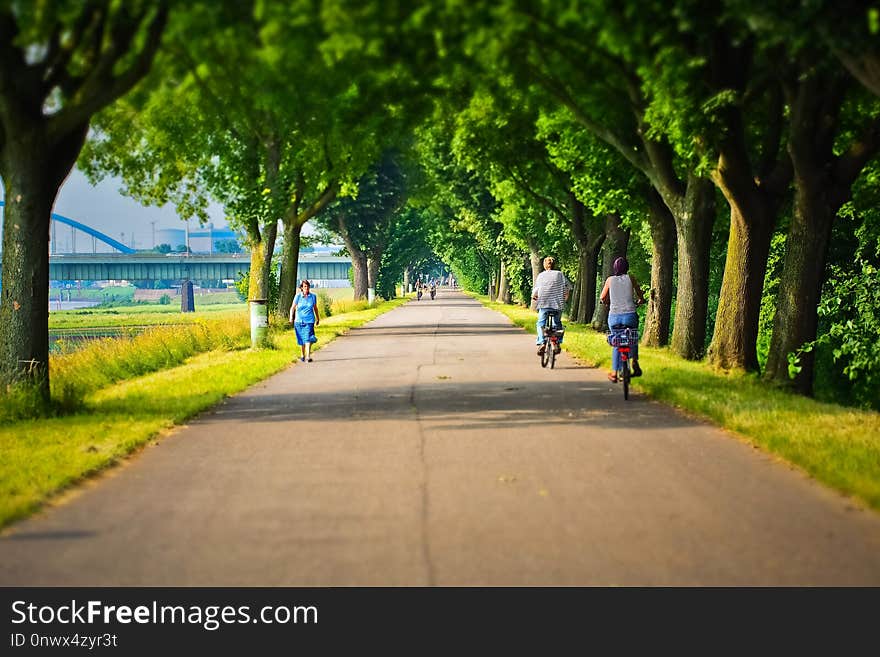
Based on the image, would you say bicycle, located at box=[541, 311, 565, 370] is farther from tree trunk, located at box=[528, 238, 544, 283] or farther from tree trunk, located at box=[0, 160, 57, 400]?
tree trunk, located at box=[528, 238, 544, 283]

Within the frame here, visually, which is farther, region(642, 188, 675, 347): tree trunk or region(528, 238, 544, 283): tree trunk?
region(528, 238, 544, 283): tree trunk

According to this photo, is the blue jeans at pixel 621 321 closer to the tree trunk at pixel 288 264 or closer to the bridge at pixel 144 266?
the tree trunk at pixel 288 264

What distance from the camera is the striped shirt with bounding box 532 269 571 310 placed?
21.2 metres

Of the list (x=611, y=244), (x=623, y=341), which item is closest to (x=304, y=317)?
(x=623, y=341)

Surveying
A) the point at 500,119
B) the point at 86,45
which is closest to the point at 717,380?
the point at 86,45

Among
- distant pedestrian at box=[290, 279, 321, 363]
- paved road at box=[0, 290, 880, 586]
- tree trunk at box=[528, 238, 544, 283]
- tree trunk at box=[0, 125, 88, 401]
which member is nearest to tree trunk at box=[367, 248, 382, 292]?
tree trunk at box=[528, 238, 544, 283]

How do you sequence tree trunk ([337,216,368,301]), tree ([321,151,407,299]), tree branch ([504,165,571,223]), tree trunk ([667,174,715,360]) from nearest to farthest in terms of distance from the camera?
tree trunk ([667,174,715,360]) < tree branch ([504,165,571,223]) < tree ([321,151,407,299]) < tree trunk ([337,216,368,301])

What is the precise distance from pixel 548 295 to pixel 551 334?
739 millimetres

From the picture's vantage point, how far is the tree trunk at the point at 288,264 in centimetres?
3681

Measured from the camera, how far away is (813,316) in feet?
59.7

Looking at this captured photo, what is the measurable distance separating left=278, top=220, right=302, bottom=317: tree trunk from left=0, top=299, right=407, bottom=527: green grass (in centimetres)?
1434

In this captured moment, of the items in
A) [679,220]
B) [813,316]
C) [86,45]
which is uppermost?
[86,45]
